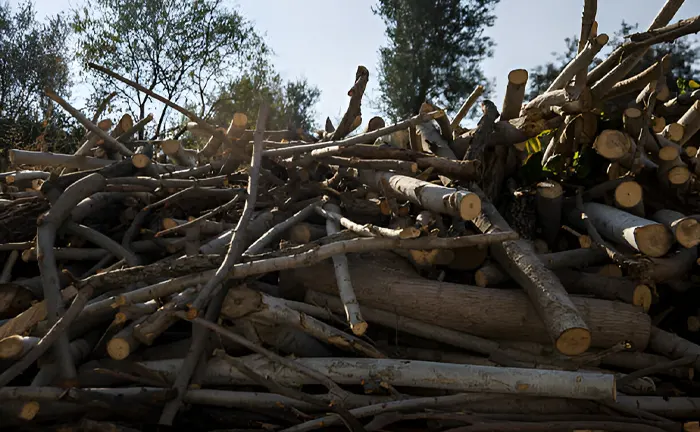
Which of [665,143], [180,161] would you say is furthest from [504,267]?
A: [180,161]

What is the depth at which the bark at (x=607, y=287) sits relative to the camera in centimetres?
339

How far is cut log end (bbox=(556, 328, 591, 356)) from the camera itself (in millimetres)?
2881

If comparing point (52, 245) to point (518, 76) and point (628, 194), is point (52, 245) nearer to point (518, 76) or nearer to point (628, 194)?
point (518, 76)

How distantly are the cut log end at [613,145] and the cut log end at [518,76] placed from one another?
671 millimetres

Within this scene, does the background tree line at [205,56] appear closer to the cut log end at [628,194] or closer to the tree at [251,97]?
A: the tree at [251,97]

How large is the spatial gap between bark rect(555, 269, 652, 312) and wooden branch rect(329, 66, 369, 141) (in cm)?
191

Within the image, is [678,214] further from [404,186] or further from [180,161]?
[180,161]

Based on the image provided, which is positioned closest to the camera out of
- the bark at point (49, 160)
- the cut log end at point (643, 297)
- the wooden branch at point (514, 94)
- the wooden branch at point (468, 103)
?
the cut log end at point (643, 297)

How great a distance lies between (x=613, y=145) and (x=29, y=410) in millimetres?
3413

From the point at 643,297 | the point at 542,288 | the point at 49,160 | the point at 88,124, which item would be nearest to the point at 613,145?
the point at 643,297

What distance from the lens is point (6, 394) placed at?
111 inches

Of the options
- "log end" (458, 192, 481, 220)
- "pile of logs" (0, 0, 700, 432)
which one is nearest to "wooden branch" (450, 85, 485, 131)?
"pile of logs" (0, 0, 700, 432)

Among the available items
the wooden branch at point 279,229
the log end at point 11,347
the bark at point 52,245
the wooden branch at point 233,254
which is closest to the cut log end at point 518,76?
the wooden branch at point 279,229

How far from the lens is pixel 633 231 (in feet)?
10.6
